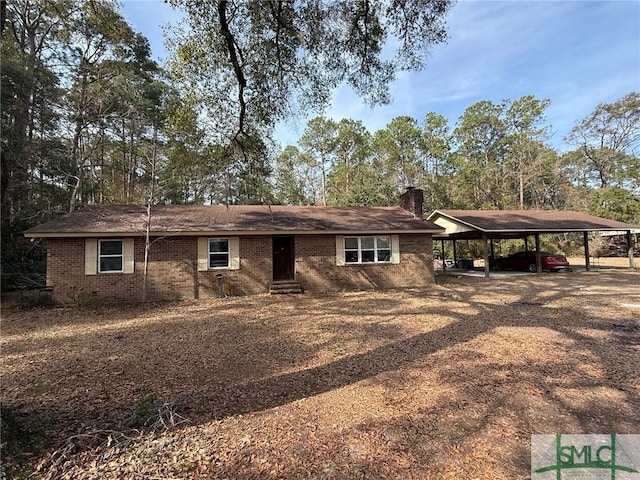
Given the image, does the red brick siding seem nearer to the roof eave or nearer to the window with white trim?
the roof eave

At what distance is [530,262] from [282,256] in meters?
14.1

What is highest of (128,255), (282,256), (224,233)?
(224,233)

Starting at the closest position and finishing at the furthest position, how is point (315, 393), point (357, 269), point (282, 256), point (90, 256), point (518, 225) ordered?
point (315, 393) → point (90, 256) → point (357, 269) → point (282, 256) → point (518, 225)

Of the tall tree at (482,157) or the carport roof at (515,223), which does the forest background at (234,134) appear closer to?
the tall tree at (482,157)

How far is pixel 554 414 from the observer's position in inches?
144

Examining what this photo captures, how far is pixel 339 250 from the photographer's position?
14000 mm

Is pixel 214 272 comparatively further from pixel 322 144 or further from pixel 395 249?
pixel 322 144

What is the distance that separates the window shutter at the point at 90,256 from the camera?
11.7 meters

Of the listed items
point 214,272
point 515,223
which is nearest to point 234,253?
point 214,272

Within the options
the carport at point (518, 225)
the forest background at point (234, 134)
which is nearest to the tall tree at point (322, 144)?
the forest background at point (234, 134)

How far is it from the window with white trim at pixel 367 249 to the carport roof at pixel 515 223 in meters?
3.89

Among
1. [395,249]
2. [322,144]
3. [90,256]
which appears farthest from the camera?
[322,144]

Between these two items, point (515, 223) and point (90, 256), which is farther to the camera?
point (515, 223)

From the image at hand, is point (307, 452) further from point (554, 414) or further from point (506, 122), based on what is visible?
point (506, 122)
